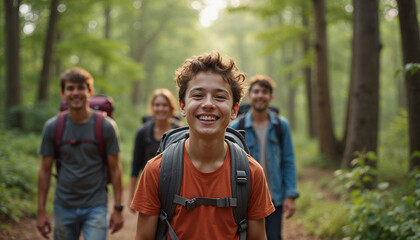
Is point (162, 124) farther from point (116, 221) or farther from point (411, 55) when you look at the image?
point (411, 55)

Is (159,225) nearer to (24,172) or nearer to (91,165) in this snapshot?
(91,165)

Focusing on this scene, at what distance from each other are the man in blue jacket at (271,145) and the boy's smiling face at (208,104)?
2.15 meters

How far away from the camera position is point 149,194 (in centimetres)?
216

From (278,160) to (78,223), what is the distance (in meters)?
2.49

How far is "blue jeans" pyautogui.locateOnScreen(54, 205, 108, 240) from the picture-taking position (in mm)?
3637

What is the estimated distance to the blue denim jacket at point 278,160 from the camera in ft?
14.1

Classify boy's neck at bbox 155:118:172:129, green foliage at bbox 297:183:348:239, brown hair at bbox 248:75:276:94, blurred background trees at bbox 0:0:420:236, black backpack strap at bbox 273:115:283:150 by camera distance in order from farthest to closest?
blurred background trees at bbox 0:0:420:236 → green foliage at bbox 297:183:348:239 → boy's neck at bbox 155:118:172:129 → brown hair at bbox 248:75:276:94 → black backpack strap at bbox 273:115:283:150

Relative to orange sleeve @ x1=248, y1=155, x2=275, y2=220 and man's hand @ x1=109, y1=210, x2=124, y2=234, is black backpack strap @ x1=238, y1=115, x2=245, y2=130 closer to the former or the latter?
man's hand @ x1=109, y1=210, x2=124, y2=234

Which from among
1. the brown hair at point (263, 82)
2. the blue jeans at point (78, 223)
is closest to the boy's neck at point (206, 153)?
the blue jeans at point (78, 223)

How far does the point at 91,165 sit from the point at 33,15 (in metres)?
14.1

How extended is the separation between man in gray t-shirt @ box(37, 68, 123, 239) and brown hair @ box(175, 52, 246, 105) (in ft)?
5.87

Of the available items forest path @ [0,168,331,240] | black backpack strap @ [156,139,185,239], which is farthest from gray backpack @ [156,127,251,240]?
forest path @ [0,168,331,240]

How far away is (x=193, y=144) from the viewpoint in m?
2.32

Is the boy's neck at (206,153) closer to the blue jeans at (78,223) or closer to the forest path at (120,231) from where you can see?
the blue jeans at (78,223)
